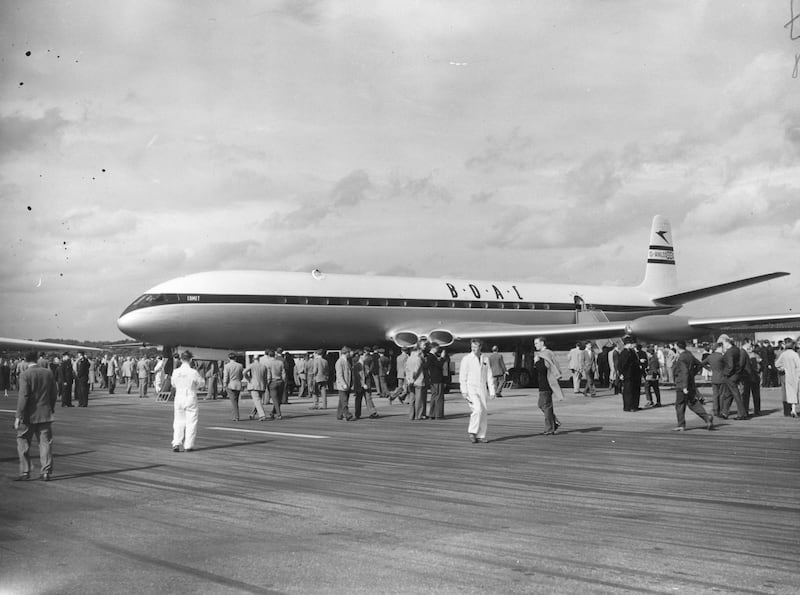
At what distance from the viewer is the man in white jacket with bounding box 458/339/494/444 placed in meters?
14.0

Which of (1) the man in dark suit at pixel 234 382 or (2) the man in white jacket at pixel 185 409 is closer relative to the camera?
(2) the man in white jacket at pixel 185 409

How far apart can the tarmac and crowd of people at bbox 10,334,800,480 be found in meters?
0.76

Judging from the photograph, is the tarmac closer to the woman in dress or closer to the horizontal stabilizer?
the woman in dress

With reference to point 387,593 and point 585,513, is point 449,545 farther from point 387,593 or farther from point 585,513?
point 585,513

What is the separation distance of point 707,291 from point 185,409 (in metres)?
29.5

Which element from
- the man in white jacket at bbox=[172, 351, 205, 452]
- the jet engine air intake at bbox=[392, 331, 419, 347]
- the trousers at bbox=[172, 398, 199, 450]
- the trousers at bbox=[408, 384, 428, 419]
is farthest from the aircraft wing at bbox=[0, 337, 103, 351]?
the trousers at bbox=[172, 398, 199, 450]

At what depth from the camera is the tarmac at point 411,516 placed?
5.64 meters

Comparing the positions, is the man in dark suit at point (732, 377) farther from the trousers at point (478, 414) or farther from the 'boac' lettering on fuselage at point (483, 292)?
the 'boac' lettering on fuselage at point (483, 292)

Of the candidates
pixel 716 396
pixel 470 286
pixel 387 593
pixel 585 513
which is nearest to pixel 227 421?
pixel 716 396

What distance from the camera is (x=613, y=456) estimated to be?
476 inches

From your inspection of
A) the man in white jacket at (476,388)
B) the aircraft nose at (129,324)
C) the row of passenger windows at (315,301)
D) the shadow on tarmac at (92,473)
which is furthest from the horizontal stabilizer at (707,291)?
the shadow on tarmac at (92,473)

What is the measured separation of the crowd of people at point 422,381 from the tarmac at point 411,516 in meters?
0.76

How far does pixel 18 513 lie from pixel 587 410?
52.0 ft

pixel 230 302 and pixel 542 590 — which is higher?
pixel 230 302
